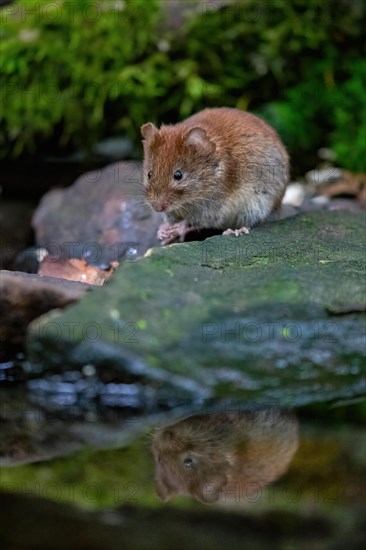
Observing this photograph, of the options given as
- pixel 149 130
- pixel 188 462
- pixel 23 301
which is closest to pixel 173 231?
pixel 149 130

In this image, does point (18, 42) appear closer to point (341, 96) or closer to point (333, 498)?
point (341, 96)

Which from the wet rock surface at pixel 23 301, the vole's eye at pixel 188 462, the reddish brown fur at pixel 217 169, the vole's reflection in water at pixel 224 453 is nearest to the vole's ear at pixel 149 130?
the reddish brown fur at pixel 217 169

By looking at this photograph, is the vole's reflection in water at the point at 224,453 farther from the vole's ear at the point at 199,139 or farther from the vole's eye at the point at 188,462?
the vole's ear at the point at 199,139

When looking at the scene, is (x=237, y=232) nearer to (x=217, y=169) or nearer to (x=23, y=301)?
(x=217, y=169)

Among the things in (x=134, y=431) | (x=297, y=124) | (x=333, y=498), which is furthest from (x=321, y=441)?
(x=297, y=124)

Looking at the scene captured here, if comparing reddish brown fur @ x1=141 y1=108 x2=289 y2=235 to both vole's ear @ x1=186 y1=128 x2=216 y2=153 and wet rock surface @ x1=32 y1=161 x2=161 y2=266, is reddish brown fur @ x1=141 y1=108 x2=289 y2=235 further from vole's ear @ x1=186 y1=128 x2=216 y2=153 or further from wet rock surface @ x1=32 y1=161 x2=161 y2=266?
wet rock surface @ x1=32 y1=161 x2=161 y2=266

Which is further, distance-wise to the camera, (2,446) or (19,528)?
(2,446)
